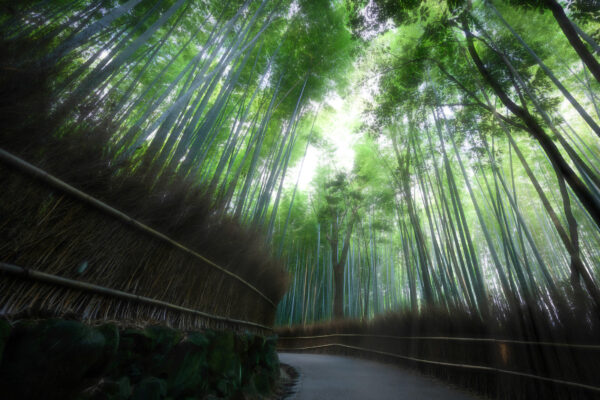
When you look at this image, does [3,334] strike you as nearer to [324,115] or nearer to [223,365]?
[223,365]

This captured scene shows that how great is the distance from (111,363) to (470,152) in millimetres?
4843

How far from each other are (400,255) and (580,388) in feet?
27.7

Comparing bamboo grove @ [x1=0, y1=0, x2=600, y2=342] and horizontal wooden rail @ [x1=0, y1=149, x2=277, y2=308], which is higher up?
bamboo grove @ [x1=0, y1=0, x2=600, y2=342]

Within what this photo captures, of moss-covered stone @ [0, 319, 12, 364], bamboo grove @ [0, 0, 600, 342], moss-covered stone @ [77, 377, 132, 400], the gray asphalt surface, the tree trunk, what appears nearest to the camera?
moss-covered stone @ [0, 319, 12, 364]

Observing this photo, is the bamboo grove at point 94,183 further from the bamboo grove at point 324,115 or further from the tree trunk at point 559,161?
the tree trunk at point 559,161

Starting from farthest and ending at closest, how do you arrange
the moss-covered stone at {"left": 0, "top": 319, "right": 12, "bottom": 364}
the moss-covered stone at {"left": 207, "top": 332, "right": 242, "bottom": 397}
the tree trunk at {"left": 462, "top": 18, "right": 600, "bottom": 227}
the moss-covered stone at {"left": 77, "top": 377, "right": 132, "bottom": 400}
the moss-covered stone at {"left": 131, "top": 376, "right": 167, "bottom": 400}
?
the tree trunk at {"left": 462, "top": 18, "right": 600, "bottom": 227}
the moss-covered stone at {"left": 207, "top": 332, "right": 242, "bottom": 397}
the moss-covered stone at {"left": 131, "top": 376, "right": 167, "bottom": 400}
the moss-covered stone at {"left": 77, "top": 377, "right": 132, "bottom": 400}
the moss-covered stone at {"left": 0, "top": 319, "right": 12, "bottom": 364}

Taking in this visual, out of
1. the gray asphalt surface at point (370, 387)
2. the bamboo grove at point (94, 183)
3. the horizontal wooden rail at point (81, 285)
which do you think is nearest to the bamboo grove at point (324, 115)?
the bamboo grove at point (94, 183)

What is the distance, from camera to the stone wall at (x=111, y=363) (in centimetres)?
63

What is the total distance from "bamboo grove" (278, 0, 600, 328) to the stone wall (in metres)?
2.47

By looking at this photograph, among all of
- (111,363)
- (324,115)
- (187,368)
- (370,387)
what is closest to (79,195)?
(111,363)

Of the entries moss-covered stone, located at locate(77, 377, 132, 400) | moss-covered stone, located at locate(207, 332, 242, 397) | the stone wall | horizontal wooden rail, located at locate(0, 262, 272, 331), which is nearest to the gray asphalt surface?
moss-covered stone, located at locate(207, 332, 242, 397)

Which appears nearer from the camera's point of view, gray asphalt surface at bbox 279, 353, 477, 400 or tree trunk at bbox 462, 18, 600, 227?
tree trunk at bbox 462, 18, 600, 227

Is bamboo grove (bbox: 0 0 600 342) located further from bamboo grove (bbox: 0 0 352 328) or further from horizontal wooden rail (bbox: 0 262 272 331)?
horizontal wooden rail (bbox: 0 262 272 331)

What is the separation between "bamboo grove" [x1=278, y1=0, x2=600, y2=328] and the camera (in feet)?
7.36
